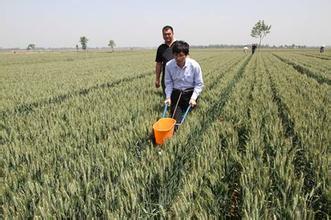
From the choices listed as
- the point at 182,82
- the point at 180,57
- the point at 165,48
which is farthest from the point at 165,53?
the point at 180,57

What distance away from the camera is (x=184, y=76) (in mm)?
5062

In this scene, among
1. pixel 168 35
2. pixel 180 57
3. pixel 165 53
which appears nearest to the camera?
pixel 180 57

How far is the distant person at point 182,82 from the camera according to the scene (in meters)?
4.94

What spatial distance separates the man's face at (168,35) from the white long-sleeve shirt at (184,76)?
1.16 meters

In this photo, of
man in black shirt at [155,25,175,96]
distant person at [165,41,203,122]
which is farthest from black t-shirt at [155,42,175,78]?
distant person at [165,41,203,122]

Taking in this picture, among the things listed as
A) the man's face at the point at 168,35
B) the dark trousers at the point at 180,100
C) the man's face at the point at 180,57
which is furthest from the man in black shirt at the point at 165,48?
the man's face at the point at 180,57

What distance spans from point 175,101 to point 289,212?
11.6ft

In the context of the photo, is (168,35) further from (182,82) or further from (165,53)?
(182,82)

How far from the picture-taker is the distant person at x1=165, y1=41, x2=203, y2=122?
4.94 meters

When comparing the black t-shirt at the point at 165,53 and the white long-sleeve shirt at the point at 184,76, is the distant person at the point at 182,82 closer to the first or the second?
the white long-sleeve shirt at the point at 184,76

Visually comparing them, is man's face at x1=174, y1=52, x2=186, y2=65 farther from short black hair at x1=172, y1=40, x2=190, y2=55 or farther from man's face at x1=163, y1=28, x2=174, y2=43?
man's face at x1=163, y1=28, x2=174, y2=43

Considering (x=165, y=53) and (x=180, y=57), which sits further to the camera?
(x=165, y=53)

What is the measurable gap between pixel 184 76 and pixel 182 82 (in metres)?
0.13

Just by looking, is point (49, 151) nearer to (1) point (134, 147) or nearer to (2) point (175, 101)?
(1) point (134, 147)
